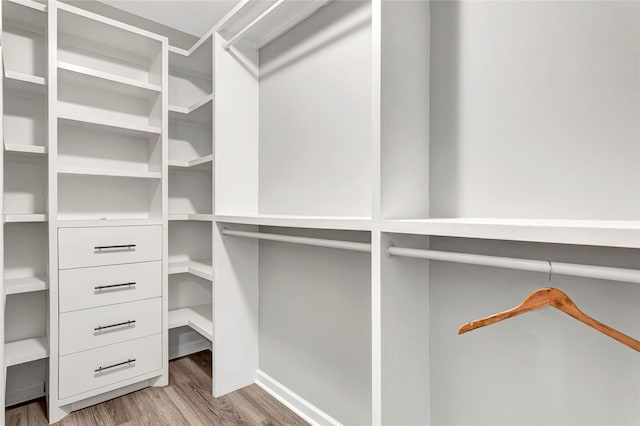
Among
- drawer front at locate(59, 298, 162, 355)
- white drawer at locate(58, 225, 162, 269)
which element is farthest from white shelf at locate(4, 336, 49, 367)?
white drawer at locate(58, 225, 162, 269)

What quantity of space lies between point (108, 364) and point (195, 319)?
0.53 metres

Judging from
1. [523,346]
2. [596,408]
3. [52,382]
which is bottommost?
[52,382]

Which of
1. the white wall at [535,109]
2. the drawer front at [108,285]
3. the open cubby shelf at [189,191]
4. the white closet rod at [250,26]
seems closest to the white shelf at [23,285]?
the drawer front at [108,285]

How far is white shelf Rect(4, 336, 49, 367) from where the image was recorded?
1.72m

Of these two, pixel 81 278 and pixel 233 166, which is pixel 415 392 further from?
pixel 81 278

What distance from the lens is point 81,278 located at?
1.85m

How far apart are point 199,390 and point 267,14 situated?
2137 millimetres

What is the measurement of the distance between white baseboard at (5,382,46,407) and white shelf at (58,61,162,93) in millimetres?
1806

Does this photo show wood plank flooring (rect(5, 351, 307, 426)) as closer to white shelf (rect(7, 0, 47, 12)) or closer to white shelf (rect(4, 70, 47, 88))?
white shelf (rect(4, 70, 47, 88))

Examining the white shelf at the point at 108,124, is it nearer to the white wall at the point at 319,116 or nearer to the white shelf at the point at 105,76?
the white shelf at the point at 105,76

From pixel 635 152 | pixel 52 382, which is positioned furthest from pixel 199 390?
pixel 635 152

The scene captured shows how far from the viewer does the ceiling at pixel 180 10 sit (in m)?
2.19

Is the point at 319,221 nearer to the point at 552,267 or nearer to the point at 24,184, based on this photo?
the point at 552,267

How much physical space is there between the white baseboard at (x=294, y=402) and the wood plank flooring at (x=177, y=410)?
27 millimetres
